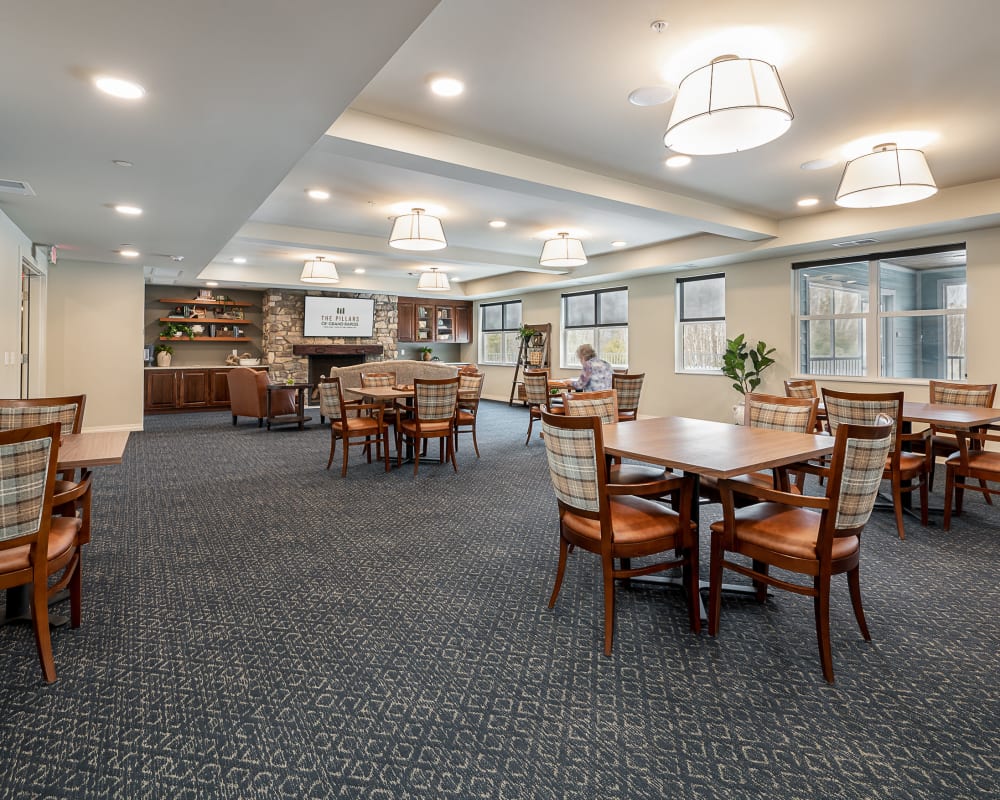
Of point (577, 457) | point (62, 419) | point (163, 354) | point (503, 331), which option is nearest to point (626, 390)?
point (577, 457)

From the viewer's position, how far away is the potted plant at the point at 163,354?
1069 cm

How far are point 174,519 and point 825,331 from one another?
770 cm

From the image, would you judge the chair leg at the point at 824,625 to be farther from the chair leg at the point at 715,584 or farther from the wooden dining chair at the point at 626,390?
the wooden dining chair at the point at 626,390

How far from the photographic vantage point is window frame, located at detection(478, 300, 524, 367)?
42.4ft

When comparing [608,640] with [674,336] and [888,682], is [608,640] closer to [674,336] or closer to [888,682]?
[888,682]

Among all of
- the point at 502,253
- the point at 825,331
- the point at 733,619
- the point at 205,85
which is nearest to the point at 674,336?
the point at 825,331

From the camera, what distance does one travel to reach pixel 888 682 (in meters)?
2.03

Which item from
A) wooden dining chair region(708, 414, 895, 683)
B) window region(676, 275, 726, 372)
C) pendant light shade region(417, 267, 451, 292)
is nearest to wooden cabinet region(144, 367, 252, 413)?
pendant light shade region(417, 267, 451, 292)

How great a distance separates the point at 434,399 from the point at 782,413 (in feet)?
10.2

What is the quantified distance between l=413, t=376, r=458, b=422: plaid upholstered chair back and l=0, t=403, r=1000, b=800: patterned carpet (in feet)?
6.53

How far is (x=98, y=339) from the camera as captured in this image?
7957 millimetres

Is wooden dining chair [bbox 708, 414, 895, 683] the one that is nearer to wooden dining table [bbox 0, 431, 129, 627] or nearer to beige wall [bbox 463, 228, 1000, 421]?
wooden dining table [bbox 0, 431, 129, 627]

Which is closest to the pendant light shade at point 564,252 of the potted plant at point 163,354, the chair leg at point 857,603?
the chair leg at point 857,603

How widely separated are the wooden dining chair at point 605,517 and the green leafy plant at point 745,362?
593 cm
